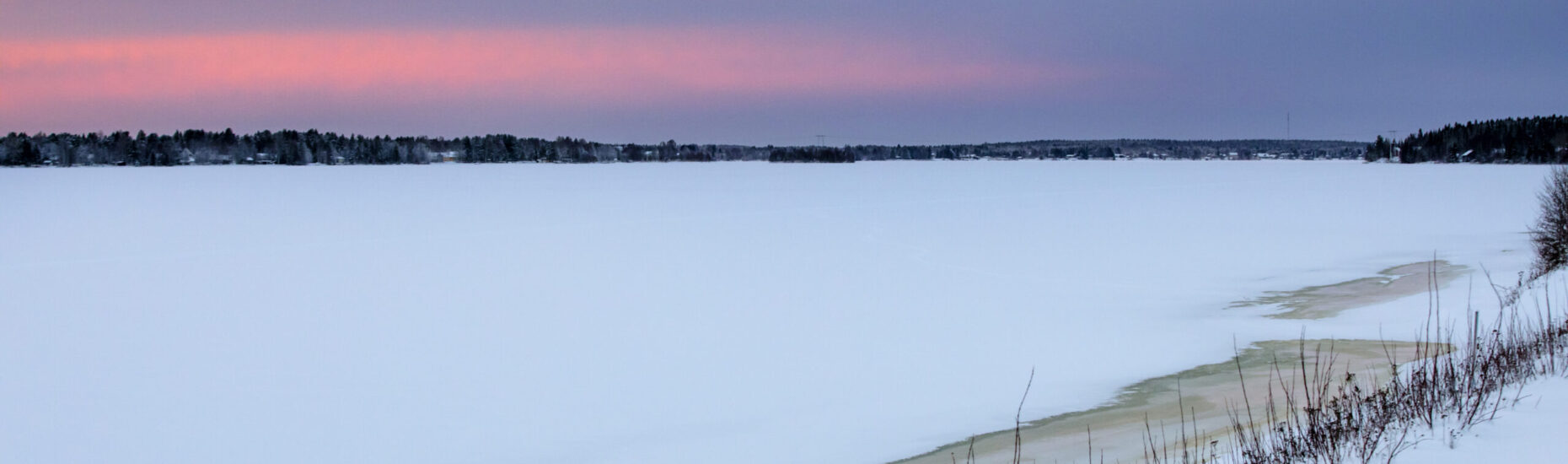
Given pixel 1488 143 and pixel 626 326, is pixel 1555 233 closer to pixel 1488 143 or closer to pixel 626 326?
pixel 626 326

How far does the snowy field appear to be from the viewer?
307 inches

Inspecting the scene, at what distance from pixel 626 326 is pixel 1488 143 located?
343ft

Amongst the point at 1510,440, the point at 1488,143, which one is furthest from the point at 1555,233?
the point at 1488,143

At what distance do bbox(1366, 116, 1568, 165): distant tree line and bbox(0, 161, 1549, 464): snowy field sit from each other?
71.8 meters

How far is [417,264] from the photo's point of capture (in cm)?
1777

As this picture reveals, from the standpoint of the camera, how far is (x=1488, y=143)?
308 feet

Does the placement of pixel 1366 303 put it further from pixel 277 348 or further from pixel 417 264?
pixel 417 264

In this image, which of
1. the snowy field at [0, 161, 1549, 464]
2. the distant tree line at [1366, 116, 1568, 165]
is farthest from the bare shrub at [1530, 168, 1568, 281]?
the distant tree line at [1366, 116, 1568, 165]

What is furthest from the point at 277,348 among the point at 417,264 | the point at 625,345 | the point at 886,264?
the point at 886,264

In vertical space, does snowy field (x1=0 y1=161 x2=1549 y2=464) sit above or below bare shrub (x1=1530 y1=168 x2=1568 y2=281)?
below

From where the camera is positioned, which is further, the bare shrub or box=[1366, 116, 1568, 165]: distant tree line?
box=[1366, 116, 1568, 165]: distant tree line

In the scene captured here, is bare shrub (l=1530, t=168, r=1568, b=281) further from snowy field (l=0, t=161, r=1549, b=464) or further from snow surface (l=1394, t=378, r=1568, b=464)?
snow surface (l=1394, t=378, r=1568, b=464)

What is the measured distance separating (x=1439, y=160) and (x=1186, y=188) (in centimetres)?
7173

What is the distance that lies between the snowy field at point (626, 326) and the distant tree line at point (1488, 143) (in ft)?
236
